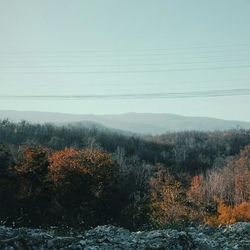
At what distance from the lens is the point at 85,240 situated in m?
20.6

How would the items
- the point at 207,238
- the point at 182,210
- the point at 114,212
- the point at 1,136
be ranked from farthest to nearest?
the point at 1,136 < the point at 114,212 < the point at 182,210 < the point at 207,238

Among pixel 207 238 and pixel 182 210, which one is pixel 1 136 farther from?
pixel 207 238

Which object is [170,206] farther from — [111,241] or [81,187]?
[111,241]

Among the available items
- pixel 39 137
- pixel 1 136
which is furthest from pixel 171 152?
pixel 1 136

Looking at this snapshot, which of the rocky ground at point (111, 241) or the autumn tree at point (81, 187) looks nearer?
the rocky ground at point (111, 241)

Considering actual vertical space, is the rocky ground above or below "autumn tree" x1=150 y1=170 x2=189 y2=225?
above

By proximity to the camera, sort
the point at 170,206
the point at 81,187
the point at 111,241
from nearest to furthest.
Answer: the point at 111,241 < the point at 170,206 < the point at 81,187

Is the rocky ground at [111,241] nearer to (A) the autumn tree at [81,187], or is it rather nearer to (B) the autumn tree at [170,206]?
(B) the autumn tree at [170,206]

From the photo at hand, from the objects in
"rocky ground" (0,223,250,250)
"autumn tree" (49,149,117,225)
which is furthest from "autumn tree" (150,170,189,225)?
"rocky ground" (0,223,250,250)

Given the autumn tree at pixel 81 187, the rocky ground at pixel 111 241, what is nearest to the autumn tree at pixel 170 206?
the autumn tree at pixel 81 187

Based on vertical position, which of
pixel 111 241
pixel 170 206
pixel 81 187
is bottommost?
pixel 170 206

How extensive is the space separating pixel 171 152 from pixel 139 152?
13055mm

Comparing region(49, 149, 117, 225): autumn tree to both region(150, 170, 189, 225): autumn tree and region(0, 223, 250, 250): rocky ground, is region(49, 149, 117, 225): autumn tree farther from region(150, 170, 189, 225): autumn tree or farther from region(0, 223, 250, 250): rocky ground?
region(0, 223, 250, 250): rocky ground

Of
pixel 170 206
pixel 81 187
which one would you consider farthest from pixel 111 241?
pixel 170 206
